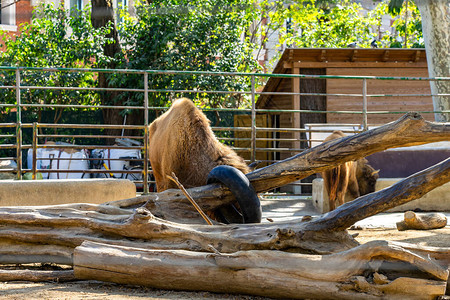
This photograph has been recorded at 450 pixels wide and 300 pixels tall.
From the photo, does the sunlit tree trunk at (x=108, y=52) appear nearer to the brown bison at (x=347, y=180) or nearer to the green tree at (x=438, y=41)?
the brown bison at (x=347, y=180)

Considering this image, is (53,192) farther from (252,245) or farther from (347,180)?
(347,180)

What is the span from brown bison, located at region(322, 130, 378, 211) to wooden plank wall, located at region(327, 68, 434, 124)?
6555 mm

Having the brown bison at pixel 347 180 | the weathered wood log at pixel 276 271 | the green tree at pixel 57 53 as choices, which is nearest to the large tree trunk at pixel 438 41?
the brown bison at pixel 347 180

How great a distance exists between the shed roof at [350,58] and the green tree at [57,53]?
517cm

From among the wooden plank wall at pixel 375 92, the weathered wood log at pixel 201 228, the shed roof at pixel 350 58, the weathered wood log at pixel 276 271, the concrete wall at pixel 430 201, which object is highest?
the shed roof at pixel 350 58

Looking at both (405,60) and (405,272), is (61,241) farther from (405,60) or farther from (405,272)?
(405,60)

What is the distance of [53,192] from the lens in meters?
7.11

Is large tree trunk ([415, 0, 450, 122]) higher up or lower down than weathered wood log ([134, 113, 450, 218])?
higher up

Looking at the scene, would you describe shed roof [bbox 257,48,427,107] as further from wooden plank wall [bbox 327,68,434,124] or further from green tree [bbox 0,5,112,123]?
green tree [bbox 0,5,112,123]

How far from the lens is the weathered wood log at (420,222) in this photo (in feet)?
22.2

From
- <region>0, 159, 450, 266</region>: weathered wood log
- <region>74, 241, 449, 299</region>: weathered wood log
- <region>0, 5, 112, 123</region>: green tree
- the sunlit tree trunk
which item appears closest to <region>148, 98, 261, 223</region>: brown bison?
<region>0, 159, 450, 266</region>: weathered wood log

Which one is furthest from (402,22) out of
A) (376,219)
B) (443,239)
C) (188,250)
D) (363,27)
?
(188,250)

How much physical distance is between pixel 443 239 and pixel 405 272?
8.55ft

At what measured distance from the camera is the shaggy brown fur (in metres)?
6.09
